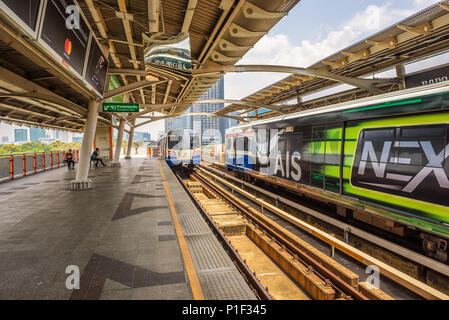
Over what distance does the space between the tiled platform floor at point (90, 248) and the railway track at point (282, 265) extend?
176 centimetres

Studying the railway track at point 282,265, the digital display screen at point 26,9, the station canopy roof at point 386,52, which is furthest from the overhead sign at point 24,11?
the station canopy roof at point 386,52

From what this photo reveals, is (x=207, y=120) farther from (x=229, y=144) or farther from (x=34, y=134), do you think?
(x=34, y=134)

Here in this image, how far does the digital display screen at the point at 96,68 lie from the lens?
25.8 ft

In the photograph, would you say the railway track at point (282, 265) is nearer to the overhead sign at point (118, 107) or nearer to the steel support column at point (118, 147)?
the overhead sign at point (118, 107)

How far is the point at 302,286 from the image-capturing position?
4.91 m

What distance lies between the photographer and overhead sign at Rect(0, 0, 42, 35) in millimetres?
3716

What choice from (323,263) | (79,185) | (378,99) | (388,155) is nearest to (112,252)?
(323,263)

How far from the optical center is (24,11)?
4.21 m

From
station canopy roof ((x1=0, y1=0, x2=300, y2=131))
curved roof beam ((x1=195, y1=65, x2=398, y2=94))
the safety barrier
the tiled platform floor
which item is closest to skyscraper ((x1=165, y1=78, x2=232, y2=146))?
the safety barrier

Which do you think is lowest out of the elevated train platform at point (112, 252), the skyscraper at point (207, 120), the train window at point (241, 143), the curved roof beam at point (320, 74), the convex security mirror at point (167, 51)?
the elevated train platform at point (112, 252)

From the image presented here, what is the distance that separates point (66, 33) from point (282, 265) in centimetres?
750

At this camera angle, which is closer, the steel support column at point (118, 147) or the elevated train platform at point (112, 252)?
the elevated train platform at point (112, 252)

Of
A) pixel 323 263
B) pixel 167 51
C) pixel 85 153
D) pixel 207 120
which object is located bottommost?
pixel 323 263

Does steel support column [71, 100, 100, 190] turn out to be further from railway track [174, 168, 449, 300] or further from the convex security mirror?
railway track [174, 168, 449, 300]
